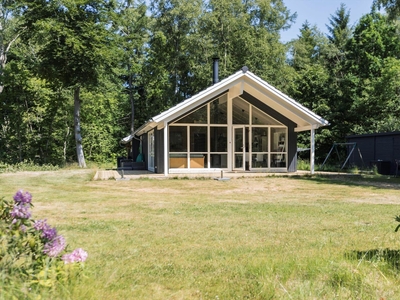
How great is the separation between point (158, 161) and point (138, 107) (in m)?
16.0

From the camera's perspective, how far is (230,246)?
3.77 meters

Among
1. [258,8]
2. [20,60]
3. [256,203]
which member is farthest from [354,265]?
[258,8]

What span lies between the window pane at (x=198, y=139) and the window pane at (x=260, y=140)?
85.1 inches

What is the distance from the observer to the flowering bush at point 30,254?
6.84 ft

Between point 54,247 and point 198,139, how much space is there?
1200 centimetres

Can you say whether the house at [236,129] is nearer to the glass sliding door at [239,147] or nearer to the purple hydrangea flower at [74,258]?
the glass sliding door at [239,147]

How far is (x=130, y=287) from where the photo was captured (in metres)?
2.64

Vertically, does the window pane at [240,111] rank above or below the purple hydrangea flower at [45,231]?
above

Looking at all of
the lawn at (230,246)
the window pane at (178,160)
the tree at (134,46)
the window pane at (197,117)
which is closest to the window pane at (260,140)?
the window pane at (197,117)

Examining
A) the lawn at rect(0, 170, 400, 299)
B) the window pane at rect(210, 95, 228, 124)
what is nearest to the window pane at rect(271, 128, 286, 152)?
the window pane at rect(210, 95, 228, 124)

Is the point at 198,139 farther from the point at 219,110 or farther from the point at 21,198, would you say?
the point at 21,198

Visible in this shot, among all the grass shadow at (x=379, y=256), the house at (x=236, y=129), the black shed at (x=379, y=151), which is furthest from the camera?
the black shed at (x=379, y=151)

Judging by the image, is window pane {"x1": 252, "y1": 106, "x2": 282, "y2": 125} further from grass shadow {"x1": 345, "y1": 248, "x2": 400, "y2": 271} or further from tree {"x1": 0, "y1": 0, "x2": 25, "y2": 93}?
tree {"x1": 0, "y1": 0, "x2": 25, "y2": 93}

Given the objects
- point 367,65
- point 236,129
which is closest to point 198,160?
point 236,129
